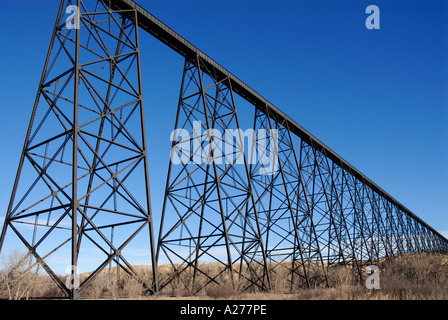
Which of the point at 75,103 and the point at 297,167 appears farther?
the point at 297,167

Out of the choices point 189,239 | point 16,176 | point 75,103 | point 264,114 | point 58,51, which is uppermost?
point 264,114

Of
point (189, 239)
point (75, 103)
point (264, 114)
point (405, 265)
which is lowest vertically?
point (405, 265)

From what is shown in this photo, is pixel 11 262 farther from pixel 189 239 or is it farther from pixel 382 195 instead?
pixel 382 195

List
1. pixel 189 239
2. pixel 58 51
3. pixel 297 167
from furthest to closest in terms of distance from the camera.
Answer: pixel 297 167 < pixel 189 239 < pixel 58 51

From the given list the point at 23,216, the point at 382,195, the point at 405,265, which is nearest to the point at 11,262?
the point at 23,216

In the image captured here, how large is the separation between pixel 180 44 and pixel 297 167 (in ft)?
27.0

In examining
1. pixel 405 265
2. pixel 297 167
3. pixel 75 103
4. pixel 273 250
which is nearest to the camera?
pixel 75 103
